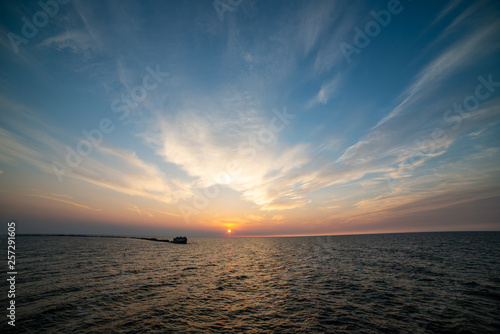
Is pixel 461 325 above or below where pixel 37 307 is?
below

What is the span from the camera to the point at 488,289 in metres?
22.4

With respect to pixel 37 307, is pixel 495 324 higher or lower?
lower

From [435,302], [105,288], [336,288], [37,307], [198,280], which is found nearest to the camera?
[37,307]

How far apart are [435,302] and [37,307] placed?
118ft

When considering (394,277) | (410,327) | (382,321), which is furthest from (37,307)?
(394,277)

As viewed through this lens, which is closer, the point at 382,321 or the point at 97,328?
the point at 97,328

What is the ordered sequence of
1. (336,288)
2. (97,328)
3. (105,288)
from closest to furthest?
(97,328)
(105,288)
(336,288)

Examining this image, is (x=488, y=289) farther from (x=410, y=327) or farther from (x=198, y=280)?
(x=198, y=280)

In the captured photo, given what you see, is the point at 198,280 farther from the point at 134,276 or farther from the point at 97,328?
the point at 97,328

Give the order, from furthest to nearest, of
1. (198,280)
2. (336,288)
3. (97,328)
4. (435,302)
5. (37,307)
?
(198,280) → (336,288) → (435,302) → (37,307) → (97,328)

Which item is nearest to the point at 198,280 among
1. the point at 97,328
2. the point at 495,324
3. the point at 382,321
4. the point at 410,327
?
the point at 97,328

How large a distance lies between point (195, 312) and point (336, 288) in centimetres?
1707

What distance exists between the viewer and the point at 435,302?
1905 centimetres

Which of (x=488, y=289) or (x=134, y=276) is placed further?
(x=134, y=276)
